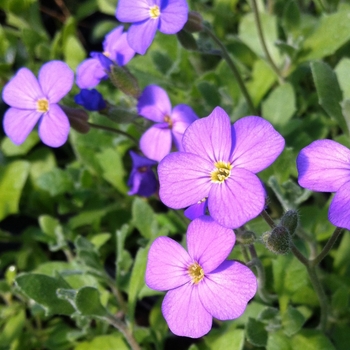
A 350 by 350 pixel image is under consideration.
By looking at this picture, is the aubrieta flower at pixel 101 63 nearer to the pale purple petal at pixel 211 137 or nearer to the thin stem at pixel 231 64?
the thin stem at pixel 231 64

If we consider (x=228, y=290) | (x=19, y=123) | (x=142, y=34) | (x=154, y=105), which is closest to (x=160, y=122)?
(x=154, y=105)

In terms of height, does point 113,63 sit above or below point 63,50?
above

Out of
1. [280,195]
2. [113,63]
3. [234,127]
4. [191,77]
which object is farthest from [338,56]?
[234,127]

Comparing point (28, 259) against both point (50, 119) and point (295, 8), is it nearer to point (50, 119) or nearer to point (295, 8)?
point (50, 119)

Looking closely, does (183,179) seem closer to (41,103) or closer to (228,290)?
(228,290)

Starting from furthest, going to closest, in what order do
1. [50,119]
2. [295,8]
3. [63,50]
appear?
[63,50], [295,8], [50,119]
